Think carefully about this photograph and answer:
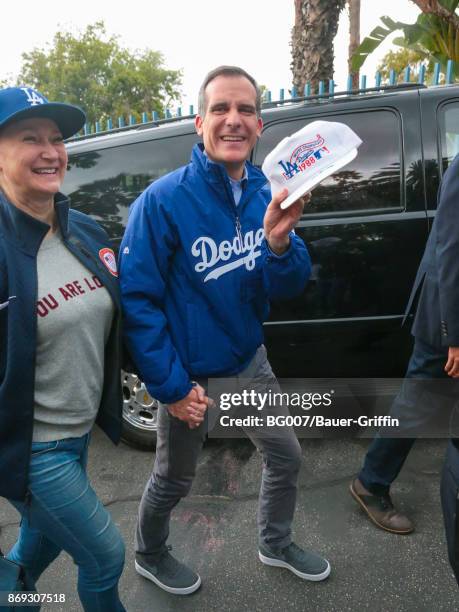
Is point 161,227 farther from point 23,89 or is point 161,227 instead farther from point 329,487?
point 329,487

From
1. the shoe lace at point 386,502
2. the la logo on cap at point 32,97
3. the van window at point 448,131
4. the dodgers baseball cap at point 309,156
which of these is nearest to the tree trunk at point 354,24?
the van window at point 448,131

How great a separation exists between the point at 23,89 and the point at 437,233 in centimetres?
150

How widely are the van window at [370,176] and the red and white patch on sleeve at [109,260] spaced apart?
1346mm

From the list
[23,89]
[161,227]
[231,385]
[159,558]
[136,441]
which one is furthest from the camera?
[136,441]

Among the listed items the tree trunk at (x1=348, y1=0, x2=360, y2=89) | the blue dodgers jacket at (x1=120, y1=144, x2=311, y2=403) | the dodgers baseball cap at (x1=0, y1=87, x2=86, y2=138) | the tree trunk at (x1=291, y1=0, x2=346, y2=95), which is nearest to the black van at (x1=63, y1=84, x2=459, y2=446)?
the blue dodgers jacket at (x1=120, y1=144, x2=311, y2=403)

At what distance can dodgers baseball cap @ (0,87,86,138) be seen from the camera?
1.31 metres

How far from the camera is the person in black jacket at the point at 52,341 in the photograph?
1.32m

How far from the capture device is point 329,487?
8.64 ft

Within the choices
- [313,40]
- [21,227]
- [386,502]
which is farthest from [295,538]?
[313,40]

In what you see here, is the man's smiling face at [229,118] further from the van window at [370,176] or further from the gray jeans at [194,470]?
the van window at [370,176]

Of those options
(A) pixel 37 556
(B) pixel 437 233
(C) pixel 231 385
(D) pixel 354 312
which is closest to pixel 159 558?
(A) pixel 37 556

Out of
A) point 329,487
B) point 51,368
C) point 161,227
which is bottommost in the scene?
point 329,487

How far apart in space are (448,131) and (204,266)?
172cm

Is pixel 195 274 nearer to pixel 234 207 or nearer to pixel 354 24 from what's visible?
pixel 234 207
